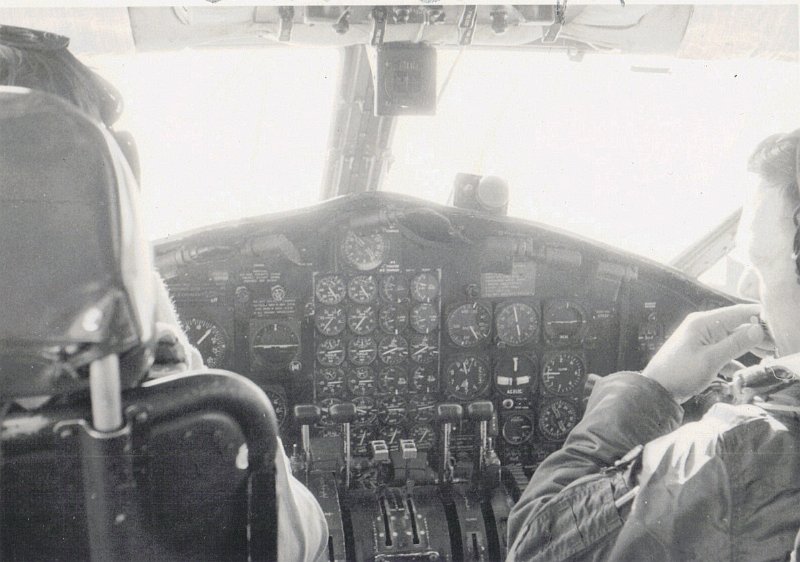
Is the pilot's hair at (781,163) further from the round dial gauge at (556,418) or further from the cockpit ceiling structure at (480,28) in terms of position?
the round dial gauge at (556,418)

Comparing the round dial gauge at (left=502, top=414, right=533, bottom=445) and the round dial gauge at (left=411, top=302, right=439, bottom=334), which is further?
the round dial gauge at (left=502, top=414, right=533, bottom=445)

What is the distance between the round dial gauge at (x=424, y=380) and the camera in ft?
11.5

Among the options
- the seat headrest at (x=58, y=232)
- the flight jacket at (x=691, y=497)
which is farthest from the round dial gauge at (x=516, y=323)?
the seat headrest at (x=58, y=232)

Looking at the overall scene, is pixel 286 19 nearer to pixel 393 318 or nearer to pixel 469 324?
pixel 393 318

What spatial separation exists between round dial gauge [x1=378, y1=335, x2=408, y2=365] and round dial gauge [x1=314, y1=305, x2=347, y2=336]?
0.71ft

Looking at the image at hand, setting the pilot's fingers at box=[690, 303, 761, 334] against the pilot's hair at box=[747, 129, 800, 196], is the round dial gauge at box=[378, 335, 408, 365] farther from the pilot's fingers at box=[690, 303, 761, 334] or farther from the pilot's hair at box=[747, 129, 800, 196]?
the pilot's hair at box=[747, 129, 800, 196]

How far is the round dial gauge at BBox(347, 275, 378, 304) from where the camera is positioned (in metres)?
3.37

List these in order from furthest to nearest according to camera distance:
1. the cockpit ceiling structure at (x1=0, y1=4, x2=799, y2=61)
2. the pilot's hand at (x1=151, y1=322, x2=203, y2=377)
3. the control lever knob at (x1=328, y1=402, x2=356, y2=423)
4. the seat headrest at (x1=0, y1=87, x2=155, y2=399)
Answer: the control lever knob at (x1=328, y1=402, x2=356, y2=423)
the cockpit ceiling structure at (x1=0, y1=4, x2=799, y2=61)
the pilot's hand at (x1=151, y1=322, x2=203, y2=377)
the seat headrest at (x1=0, y1=87, x2=155, y2=399)

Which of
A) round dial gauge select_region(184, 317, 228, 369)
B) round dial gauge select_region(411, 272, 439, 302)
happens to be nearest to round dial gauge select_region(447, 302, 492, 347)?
round dial gauge select_region(411, 272, 439, 302)

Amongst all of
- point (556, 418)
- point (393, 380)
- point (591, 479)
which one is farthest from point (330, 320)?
point (591, 479)

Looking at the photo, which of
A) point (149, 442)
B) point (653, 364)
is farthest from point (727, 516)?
point (149, 442)

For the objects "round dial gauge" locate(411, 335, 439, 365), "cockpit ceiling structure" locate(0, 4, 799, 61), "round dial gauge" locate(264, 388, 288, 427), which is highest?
"cockpit ceiling structure" locate(0, 4, 799, 61)

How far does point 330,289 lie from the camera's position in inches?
132

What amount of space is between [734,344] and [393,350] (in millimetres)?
2213
